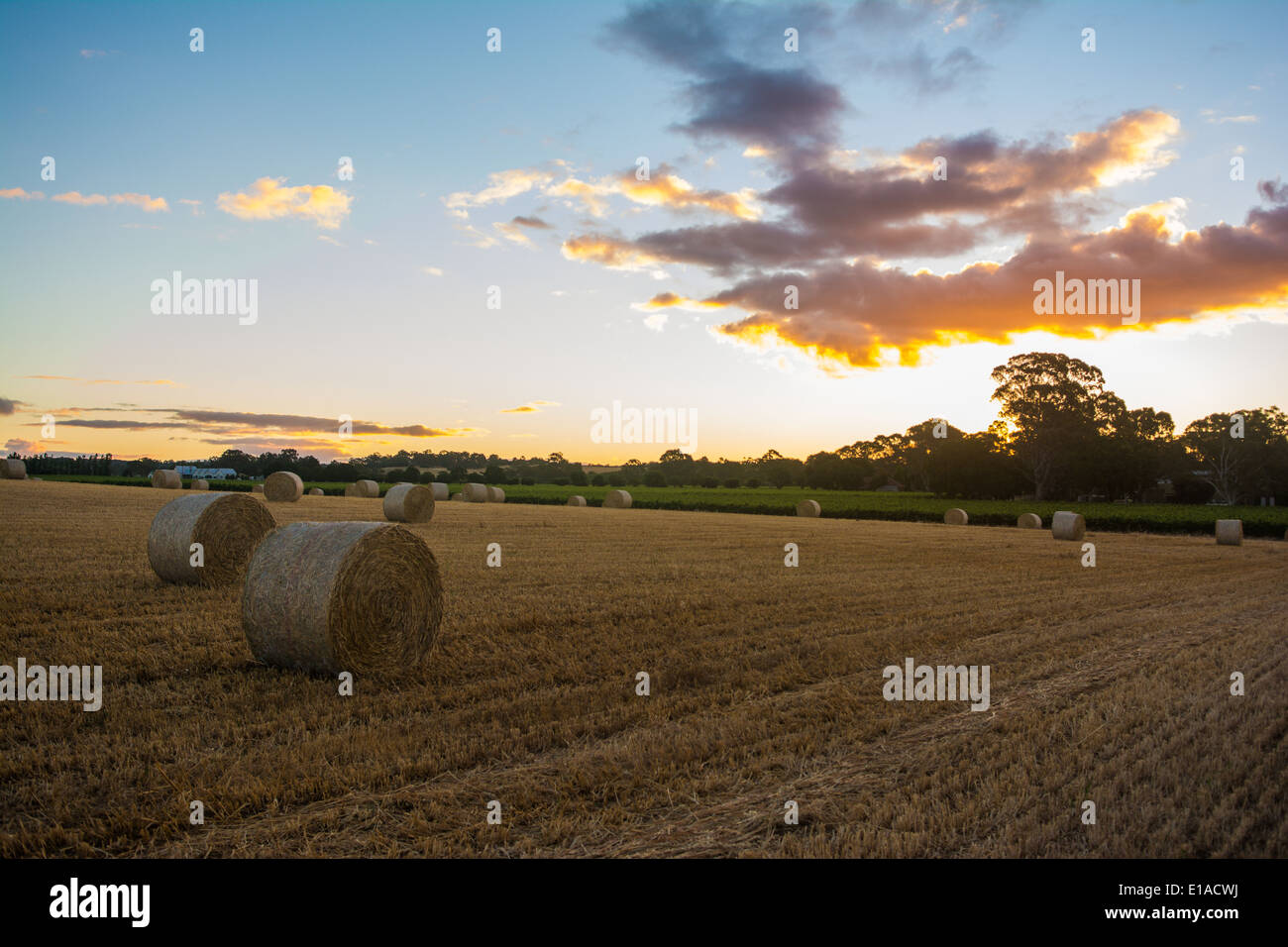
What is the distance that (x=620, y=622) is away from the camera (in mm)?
12164

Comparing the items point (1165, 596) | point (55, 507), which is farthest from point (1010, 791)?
point (55, 507)

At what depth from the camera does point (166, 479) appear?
4922 cm

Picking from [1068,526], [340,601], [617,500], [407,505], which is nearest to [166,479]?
[407,505]

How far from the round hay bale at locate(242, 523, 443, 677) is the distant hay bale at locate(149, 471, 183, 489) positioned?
45.2m

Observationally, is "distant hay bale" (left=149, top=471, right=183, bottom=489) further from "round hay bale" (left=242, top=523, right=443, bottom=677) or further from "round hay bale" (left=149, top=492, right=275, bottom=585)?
"round hay bale" (left=242, top=523, right=443, bottom=677)

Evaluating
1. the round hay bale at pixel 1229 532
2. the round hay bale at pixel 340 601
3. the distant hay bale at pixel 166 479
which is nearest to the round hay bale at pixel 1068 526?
the round hay bale at pixel 1229 532

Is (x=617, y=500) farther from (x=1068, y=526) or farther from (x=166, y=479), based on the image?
(x=1068, y=526)

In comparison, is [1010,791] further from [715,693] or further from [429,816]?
[429,816]

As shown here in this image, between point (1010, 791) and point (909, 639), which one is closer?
point (1010, 791)

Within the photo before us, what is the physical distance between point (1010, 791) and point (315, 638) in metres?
6.91

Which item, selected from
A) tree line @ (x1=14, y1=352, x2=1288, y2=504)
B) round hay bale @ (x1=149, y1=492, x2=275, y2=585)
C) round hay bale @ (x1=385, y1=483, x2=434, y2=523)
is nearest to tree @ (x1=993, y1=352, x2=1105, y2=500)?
tree line @ (x1=14, y1=352, x2=1288, y2=504)

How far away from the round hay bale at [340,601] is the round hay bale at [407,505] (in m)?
20.9

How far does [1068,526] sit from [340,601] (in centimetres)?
3385

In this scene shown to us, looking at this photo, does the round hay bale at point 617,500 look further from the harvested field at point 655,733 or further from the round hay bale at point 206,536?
the harvested field at point 655,733
